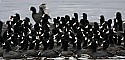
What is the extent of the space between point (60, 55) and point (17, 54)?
6.90 ft

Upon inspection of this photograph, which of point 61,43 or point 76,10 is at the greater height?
point 76,10

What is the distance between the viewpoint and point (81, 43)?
20.0m

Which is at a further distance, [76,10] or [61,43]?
[76,10]

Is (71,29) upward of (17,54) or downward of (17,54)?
upward

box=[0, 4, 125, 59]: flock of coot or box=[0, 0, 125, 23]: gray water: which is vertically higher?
box=[0, 0, 125, 23]: gray water

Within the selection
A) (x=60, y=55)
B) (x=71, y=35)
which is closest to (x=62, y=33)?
(x=71, y=35)

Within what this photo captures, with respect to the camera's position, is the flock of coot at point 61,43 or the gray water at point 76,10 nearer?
the flock of coot at point 61,43

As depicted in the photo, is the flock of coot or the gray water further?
the gray water

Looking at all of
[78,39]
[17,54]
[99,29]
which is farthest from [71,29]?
[17,54]

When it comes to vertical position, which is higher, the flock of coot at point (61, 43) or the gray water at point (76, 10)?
the gray water at point (76, 10)

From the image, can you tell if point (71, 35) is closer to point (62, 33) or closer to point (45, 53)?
point (62, 33)

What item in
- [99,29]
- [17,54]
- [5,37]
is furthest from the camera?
[99,29]

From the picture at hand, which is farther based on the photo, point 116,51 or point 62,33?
point 62,33

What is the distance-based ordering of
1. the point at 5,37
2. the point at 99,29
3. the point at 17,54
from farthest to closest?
the point at 99,29 < the point at 5,37 < the point at 17,54
